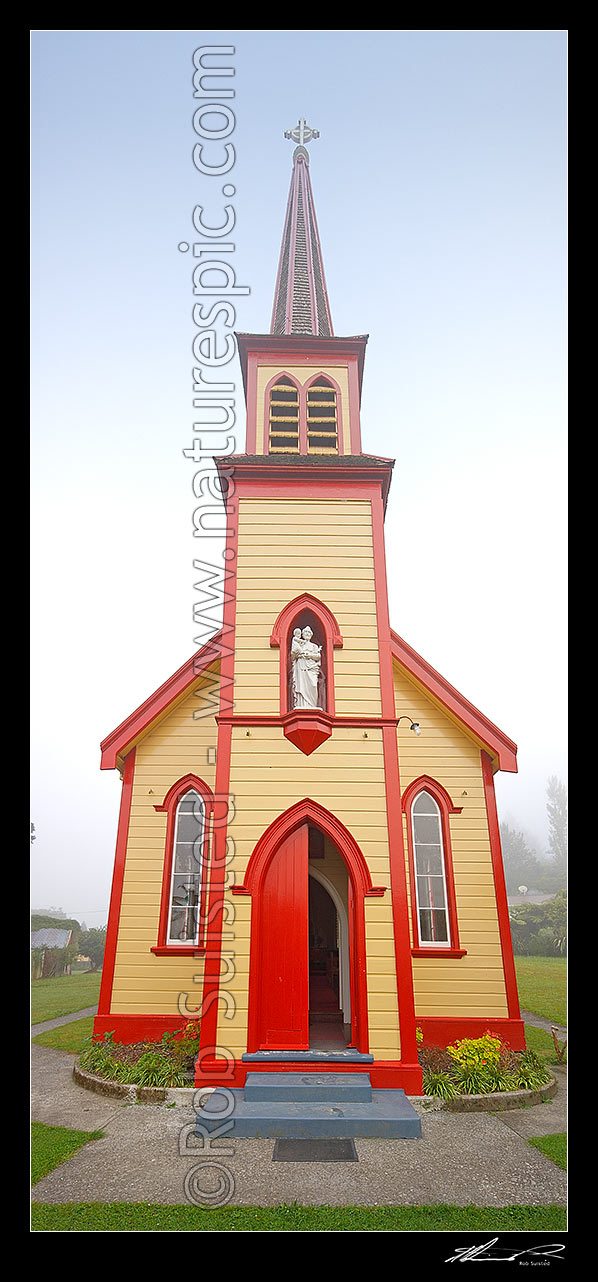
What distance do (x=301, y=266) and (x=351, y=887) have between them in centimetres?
1406

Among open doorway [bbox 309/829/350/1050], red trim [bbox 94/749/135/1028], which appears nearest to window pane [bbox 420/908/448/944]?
open doorway [bbox 309/829/350/1050]

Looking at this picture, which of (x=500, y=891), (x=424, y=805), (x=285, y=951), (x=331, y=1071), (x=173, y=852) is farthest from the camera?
(x=424, y=805)

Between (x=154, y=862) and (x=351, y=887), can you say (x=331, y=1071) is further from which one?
(x=154, y=862)

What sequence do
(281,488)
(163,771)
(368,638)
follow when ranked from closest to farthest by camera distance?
(368,638) < (281,488) < (163,771)

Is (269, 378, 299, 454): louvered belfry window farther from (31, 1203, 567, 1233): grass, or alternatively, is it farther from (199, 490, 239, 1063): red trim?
(31, 1203, 567, 1233): grass

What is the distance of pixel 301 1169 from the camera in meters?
6.13

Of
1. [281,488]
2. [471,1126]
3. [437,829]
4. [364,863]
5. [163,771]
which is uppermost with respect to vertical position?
[281,488]

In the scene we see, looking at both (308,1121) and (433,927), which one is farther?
(433,927)

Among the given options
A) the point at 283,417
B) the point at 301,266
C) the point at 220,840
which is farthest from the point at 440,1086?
the point at 301,266

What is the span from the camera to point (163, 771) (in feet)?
39.7

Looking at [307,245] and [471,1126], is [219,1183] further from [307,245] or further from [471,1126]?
[307,245]

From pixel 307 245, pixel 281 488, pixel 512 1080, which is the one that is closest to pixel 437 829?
pixel 512 1080

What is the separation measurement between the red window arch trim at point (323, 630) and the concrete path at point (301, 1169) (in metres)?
5.26
